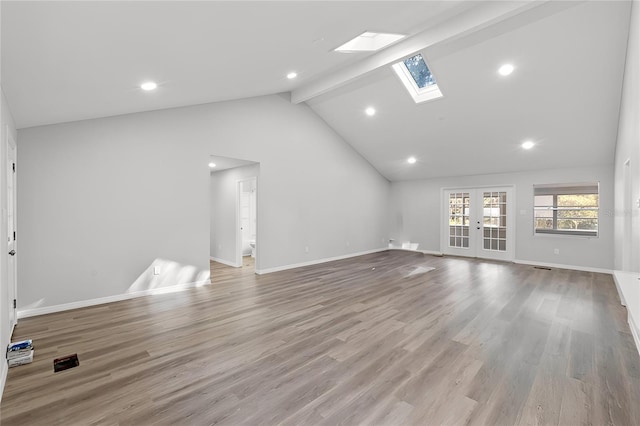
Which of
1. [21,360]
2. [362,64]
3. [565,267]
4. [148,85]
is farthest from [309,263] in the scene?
[565,267]

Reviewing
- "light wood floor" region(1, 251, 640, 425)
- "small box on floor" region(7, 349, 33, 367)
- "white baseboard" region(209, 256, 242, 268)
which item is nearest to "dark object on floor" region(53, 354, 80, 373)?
"light wood floor" region(1, 251, 640, 425)

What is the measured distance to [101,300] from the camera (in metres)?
4.07

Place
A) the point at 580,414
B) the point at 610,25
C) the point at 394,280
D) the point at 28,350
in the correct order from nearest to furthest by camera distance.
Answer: the point at 580,414, the point at 28,350, the point at 610,25, the point at 394,280

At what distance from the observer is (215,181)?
738 cm

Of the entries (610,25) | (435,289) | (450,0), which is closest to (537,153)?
(610,25)

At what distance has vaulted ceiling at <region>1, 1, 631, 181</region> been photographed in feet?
6.78

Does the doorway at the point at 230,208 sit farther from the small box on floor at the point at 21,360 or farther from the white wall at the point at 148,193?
the small box on floor at the point at 21,360

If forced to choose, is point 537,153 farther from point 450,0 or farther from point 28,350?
point 28,350

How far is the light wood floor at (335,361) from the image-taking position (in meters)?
1.90

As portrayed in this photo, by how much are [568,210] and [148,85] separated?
917 cm

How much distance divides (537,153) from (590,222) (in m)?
2.33

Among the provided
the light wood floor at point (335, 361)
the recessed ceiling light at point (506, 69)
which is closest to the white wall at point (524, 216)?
A: the light wood floor at point (335, 361)

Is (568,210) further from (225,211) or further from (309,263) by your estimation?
(225,211)

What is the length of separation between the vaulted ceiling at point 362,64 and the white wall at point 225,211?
7.15 ft
